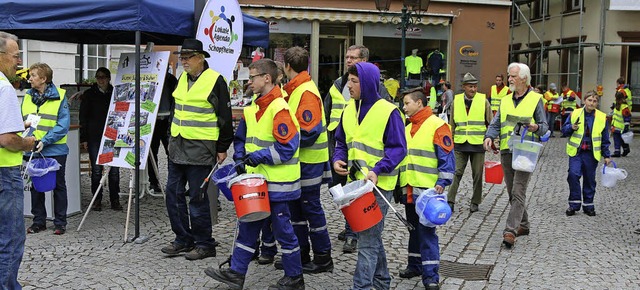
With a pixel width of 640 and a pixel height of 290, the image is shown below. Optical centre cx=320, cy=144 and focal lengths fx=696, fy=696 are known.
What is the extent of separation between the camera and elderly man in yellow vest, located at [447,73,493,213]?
9062 mm

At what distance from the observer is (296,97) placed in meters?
5.91

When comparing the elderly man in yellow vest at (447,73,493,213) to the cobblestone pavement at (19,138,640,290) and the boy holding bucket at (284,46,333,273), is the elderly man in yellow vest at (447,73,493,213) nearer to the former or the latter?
the cobblestone pavement at (19,138,640,290)

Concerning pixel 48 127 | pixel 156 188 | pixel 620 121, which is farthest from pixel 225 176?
pixel 620 121

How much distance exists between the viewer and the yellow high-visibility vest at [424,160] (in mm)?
5754

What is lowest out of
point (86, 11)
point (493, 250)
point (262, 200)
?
point (493, 250)

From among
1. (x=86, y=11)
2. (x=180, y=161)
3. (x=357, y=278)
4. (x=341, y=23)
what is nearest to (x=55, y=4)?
(x=86, y=11)

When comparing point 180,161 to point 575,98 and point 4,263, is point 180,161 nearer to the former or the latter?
point 4,263

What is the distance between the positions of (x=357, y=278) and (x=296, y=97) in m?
1.66

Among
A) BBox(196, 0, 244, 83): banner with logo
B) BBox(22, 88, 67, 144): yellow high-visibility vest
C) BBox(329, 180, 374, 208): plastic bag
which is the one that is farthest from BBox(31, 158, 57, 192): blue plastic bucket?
BBox(329, 180, 374, 208): plastic bag

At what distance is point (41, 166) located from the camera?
7.19 m

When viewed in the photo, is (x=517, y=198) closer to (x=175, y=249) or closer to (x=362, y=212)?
(x=362, y=212)

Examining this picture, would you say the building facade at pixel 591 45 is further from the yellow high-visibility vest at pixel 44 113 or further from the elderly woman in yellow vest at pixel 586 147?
the yellow high-visibility vest at pixel 44 113

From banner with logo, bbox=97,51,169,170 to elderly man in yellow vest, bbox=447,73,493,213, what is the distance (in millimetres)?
3912

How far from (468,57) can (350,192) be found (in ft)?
61.2
